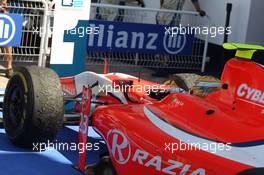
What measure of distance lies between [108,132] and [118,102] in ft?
4.14

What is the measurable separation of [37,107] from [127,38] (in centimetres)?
376

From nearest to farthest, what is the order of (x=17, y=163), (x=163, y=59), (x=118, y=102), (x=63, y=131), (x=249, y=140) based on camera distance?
(x=249, y=140) → (x=17, y=163) → (x=118, y=102) → (x=63, y=131) → (x=163, y=59)

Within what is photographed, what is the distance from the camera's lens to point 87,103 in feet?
15.2

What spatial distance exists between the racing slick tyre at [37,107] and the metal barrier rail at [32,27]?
213cm

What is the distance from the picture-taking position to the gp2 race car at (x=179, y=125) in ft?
12.1

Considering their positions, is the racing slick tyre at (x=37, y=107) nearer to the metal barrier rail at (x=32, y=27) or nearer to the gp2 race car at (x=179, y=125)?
A: the gp2 race car at (x=179, y=125)

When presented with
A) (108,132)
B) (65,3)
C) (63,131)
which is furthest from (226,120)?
(65,3)

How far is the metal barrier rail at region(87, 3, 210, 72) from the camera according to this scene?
9.56 m

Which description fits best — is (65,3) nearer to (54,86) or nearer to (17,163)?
(54,86)

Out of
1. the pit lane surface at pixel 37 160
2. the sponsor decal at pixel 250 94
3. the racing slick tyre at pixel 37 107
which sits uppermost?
the sponsor decal at pixel 250 94

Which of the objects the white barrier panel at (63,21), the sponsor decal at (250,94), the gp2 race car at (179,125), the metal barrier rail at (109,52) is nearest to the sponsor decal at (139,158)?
the gp2 race car at (179,125)

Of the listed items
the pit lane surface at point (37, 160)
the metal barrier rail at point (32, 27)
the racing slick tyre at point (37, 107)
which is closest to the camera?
the pit lane surface at point (37, 160)

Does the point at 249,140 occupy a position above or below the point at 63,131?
above

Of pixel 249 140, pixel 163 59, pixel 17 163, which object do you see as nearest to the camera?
pixel 249 140
